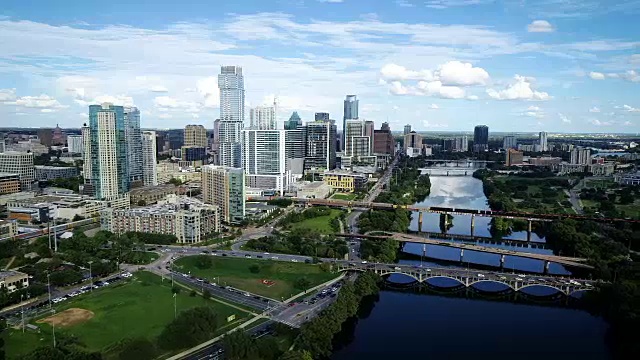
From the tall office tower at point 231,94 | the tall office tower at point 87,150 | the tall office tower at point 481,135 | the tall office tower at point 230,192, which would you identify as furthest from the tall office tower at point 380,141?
the tall office tower at point 230,192

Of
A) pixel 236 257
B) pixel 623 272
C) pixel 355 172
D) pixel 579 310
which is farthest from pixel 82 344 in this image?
pixel 355 172

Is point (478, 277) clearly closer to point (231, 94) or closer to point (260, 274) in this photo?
point (260, 274)

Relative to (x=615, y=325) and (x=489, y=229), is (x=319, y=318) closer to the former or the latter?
(x=615, y=325)

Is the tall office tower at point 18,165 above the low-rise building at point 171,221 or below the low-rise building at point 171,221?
above

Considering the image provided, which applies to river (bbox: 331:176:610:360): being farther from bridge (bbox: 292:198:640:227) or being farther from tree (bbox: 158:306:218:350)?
bridge (bbox: 292:198:640:227)

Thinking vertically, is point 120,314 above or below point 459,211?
below

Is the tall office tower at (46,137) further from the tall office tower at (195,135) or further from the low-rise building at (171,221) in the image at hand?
the low-rise building at (171,221)

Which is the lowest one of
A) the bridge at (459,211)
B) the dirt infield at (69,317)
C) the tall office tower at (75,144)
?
the dirt infield at (69,317)

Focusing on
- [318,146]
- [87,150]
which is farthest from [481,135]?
[87,150]
